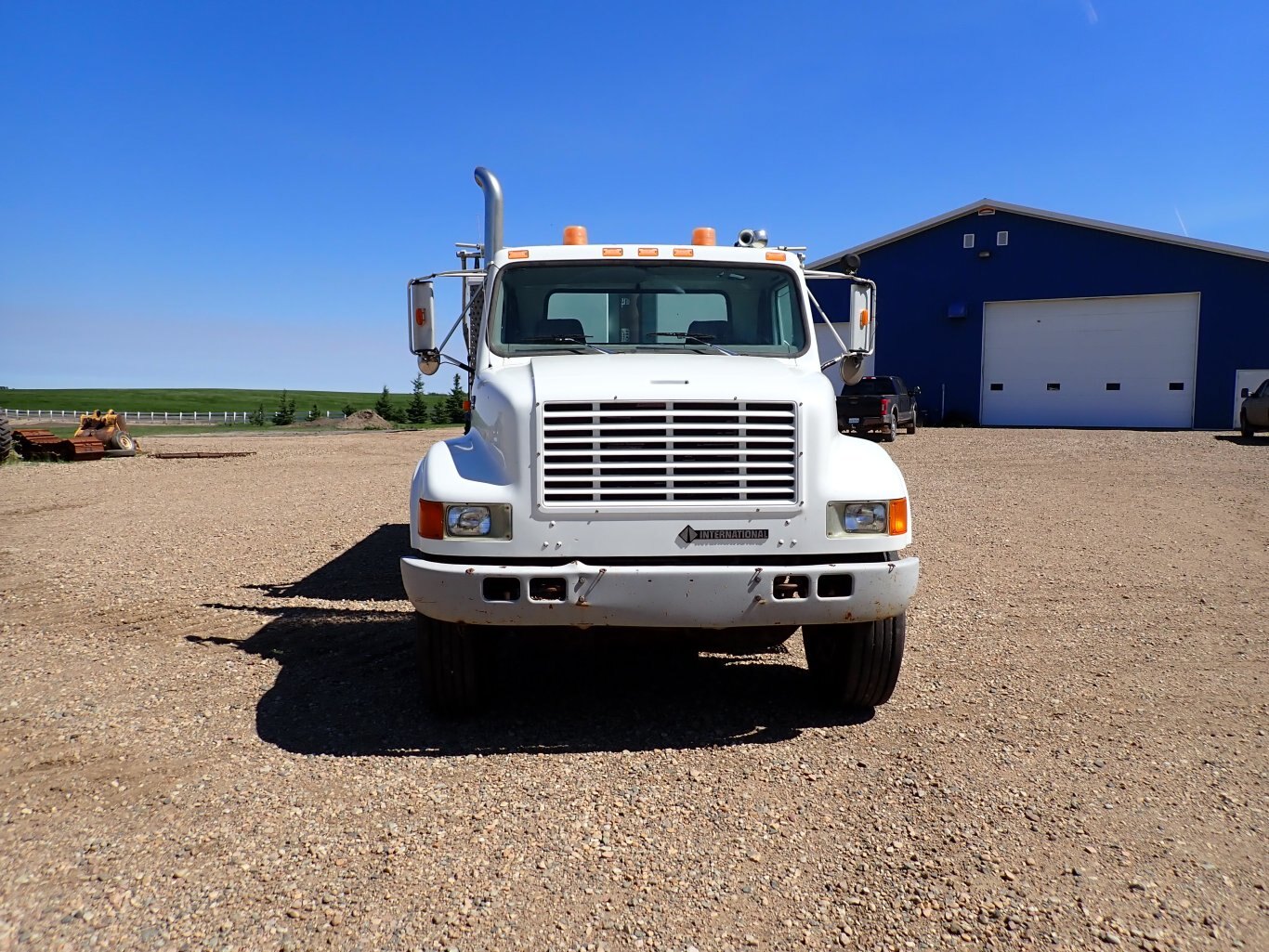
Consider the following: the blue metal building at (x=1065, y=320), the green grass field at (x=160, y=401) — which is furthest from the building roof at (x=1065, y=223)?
the green grass field at (x=160, y=401)

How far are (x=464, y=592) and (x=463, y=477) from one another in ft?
1.81

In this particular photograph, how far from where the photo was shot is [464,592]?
4.21m

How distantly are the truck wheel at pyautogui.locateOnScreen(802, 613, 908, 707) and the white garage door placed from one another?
28639mm

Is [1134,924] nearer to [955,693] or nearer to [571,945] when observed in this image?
[571,945]

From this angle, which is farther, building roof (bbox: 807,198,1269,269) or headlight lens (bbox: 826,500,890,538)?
building roof (bbox: 807,198,1269,269)

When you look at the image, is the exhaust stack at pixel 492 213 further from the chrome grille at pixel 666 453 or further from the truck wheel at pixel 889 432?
the truck wheel at pixel 889 432

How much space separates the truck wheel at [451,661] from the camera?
4617mm

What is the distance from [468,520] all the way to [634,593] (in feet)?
2.62

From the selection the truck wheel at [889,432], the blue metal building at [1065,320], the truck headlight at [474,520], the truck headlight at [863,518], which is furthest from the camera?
the blue metal building at [1065,320]

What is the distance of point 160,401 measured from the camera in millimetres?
94125

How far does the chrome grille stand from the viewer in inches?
172

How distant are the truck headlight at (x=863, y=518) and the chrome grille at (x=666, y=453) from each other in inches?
8.5

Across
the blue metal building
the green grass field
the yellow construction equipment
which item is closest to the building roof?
the blue metal building

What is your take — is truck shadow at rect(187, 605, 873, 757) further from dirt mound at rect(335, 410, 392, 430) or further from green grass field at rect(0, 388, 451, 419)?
green grass field at rect(0, 388, 451, 419)
